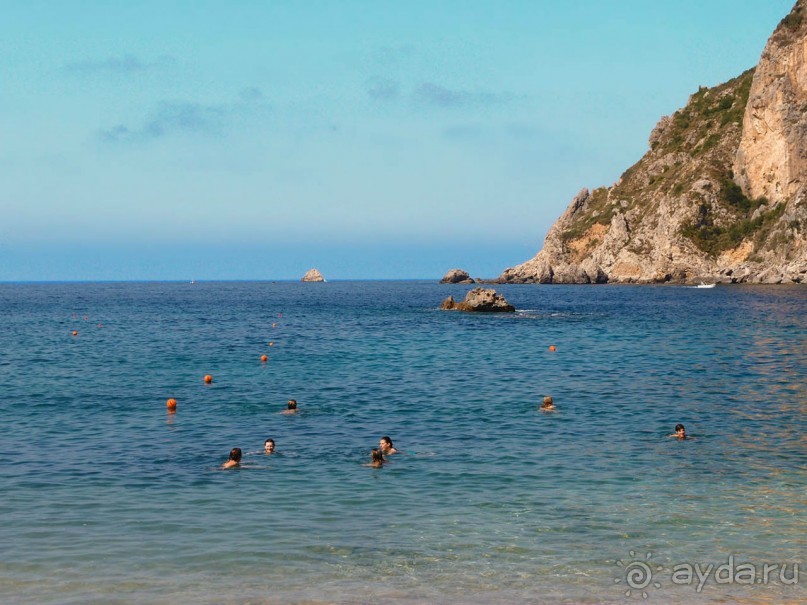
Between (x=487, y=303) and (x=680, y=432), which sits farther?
(x=487, y=303)

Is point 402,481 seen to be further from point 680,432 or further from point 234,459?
point 680,432

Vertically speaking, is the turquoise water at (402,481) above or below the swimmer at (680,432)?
below

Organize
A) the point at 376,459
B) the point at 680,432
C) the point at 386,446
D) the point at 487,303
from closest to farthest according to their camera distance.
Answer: the point at 376,459 → the point at 386,446 → the point at 680,432 → the point at 487,303

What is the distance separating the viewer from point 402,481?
22.0 meters

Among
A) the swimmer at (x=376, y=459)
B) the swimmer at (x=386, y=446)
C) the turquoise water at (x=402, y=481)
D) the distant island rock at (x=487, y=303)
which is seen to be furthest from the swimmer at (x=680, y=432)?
the distant island rock at (x=487, y=303)

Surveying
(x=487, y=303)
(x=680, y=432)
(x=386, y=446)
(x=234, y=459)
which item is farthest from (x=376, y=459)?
(x=487, y=303)

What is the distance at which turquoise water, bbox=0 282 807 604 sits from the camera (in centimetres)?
1505

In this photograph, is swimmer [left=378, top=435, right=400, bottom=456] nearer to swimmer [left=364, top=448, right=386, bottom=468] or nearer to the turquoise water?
the turquoise water

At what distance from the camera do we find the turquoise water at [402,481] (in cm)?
1505

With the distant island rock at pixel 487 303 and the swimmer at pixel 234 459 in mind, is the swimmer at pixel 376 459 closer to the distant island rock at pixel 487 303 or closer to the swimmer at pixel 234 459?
the swimmer at pixel 234 459

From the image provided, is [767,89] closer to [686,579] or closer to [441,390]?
[441,390]

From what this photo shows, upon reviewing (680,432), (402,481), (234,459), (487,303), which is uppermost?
(487,303)

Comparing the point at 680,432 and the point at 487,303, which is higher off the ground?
the point at 487,303

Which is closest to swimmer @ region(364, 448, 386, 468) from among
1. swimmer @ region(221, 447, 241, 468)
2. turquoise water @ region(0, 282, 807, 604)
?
turquoise water @ region(0, 282, 807, 604)
